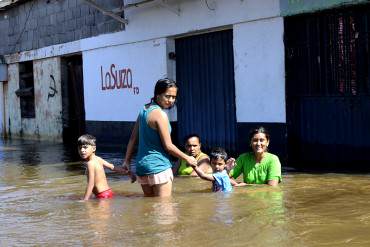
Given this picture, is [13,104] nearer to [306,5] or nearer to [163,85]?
[306,5]

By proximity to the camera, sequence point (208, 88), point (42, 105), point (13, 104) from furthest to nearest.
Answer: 1. point (13, 104)
2. point (42, 105)
3. point (208, 88)

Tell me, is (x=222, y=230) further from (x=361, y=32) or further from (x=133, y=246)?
(x=361, y=32)

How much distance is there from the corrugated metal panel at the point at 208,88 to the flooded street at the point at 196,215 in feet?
9.60

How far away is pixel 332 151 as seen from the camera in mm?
9164

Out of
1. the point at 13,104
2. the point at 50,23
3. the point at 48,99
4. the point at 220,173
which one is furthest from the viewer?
the point at 13,104

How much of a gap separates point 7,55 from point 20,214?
14179 mm

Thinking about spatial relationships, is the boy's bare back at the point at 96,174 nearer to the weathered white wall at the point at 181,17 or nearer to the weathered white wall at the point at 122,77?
the weathered white wall at the point at 181,17

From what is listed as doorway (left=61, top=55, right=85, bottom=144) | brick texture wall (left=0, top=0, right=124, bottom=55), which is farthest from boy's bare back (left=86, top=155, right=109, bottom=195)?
doorway (left=61, top=55, right=85, bottom=144)

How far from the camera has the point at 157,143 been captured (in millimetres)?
5906

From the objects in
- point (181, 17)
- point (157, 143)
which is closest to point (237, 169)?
point (157, 143)

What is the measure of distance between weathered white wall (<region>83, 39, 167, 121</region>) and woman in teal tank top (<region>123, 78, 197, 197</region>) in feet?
21.0

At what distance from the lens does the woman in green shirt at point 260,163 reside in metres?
6.40

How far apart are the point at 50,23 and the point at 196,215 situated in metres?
12.5

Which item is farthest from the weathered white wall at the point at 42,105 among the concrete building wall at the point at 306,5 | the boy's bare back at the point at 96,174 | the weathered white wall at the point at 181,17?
the boy's bare back at the point at 96,174
